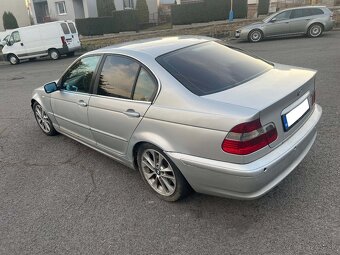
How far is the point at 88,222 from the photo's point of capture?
9.57ft

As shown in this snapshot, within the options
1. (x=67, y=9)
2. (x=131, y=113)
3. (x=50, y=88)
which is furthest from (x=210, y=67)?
(x=67, y=9)

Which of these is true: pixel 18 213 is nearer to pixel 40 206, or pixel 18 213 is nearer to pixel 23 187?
pixel 40 206

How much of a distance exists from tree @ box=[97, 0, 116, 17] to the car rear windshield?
79.0 ft

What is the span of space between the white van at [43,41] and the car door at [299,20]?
39.3 ft

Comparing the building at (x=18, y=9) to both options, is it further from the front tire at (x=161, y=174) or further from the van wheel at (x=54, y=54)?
the front tire at (x=161, y=174)

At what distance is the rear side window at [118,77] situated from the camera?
316cm

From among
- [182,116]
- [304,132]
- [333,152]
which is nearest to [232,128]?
[182,116]

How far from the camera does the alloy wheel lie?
2.97 meters

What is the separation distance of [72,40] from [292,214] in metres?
17.4

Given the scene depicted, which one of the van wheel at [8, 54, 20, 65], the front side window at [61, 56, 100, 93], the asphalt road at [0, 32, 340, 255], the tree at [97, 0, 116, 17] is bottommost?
the van wheel at [8, 54, 20, 65]

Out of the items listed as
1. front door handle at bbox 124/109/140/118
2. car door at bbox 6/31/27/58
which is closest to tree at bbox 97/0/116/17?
car door at bbox 6/31/27/58

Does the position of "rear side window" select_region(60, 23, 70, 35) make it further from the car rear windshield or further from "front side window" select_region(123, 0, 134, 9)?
the car rear windshield

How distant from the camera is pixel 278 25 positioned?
14633mm

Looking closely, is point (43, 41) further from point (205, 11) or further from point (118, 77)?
point (118, 77)
